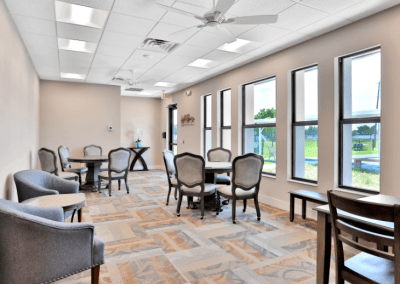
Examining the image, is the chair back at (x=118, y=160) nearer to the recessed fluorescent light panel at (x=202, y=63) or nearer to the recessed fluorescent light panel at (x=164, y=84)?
the recessed fluorescent light panel at (x=202, y=63)

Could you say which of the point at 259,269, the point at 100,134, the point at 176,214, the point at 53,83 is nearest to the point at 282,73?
the point at 176,214

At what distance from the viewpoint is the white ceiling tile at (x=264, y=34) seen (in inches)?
146

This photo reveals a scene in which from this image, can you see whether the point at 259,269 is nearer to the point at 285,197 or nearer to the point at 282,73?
the point at 285,197

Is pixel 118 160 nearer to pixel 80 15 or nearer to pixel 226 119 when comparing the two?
pixel 226 119

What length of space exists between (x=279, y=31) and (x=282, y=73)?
942 millimetres

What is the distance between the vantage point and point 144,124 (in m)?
9.98

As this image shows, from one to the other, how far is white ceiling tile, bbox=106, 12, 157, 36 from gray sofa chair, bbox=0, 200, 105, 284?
2.67m

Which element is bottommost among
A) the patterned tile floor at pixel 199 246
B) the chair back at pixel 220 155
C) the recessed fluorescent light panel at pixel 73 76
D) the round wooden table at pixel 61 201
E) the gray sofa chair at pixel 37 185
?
the patterned tile floor at pixel 199 246

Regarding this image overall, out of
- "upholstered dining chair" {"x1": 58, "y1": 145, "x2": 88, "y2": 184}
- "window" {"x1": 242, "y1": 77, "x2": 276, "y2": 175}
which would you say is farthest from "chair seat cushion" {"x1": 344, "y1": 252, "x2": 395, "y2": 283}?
"upholstered dining chair" {"x1": 58, "y1": 145, "x2": 88, "y2": 184}

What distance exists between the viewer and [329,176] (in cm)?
378

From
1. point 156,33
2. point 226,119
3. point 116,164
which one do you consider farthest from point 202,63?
point 116,164

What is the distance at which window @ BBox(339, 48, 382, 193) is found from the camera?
11.0 feet

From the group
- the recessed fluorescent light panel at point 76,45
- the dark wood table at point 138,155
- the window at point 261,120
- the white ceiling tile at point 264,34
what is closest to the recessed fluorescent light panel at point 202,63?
the window at point 261,120

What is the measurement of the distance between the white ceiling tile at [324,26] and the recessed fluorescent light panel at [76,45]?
338cm
